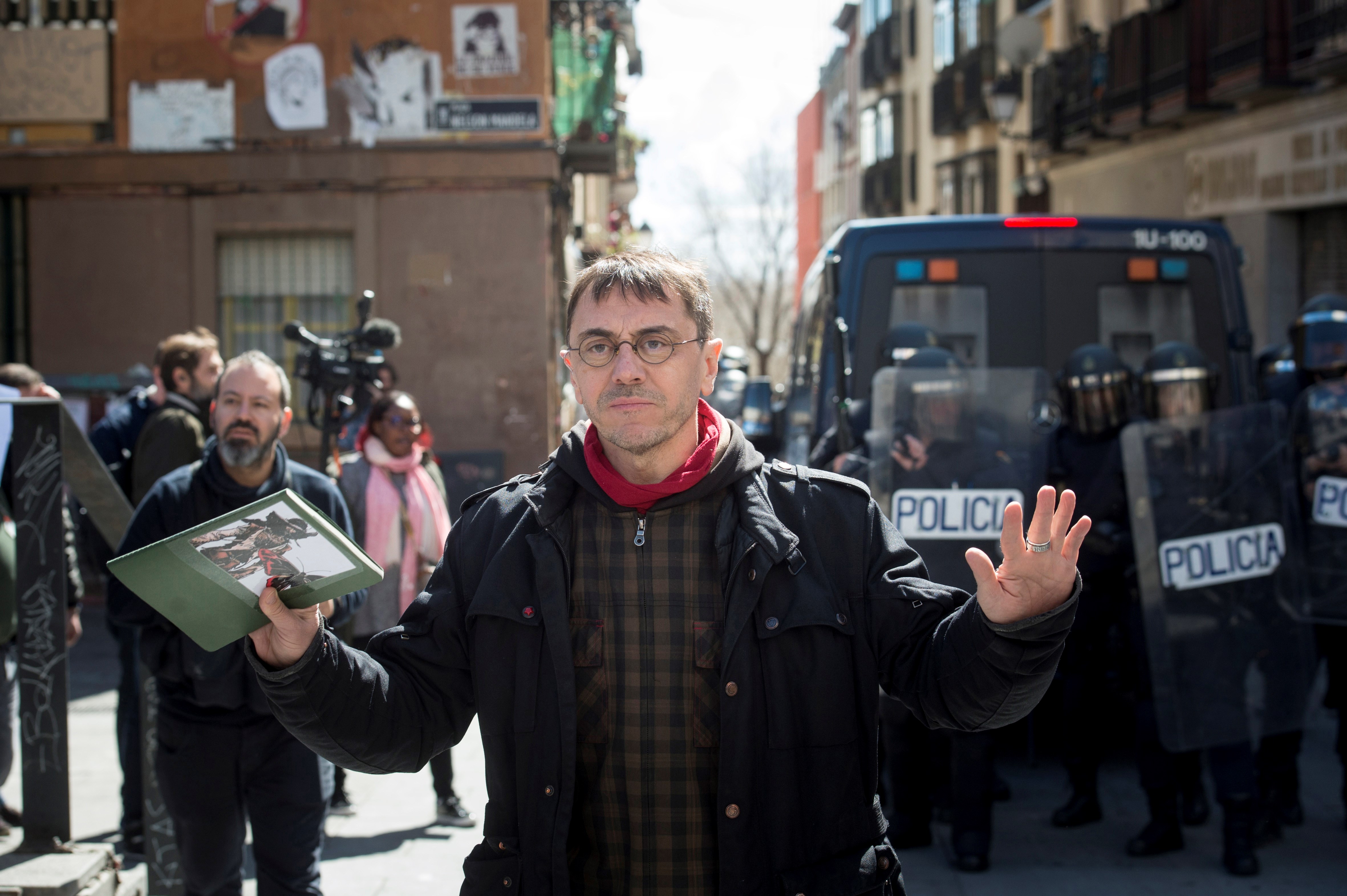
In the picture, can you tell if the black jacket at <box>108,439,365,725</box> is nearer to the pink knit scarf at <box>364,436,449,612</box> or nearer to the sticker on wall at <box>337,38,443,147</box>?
the pink knit scarf at <box>364,436,449,612</box>

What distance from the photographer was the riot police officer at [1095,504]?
5.11 meters

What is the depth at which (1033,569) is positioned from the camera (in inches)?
82.6

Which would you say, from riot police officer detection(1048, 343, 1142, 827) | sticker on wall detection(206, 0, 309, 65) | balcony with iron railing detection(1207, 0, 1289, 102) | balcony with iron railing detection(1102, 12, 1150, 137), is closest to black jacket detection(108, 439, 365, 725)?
riot police officer detection(1048, 343, 1142, 827)

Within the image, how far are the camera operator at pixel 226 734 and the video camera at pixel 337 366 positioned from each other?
5.88 ft

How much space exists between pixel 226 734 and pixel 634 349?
202 cm

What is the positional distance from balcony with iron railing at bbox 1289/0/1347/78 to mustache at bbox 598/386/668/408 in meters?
12.2

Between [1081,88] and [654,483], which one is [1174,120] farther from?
[654,483]

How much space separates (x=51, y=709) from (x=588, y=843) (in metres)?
2.11

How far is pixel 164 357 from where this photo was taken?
5.57m

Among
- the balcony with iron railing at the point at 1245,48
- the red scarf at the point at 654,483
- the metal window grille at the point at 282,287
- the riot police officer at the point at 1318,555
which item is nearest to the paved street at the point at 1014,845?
the riot police officer at the point at 1318,555

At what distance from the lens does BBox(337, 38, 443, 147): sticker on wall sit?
13.1m

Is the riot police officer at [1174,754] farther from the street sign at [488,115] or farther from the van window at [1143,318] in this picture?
the street sign at [488,115]

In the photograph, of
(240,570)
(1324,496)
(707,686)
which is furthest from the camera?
(1324,496)

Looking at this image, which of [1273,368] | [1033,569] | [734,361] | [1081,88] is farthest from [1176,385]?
[1081,88]
